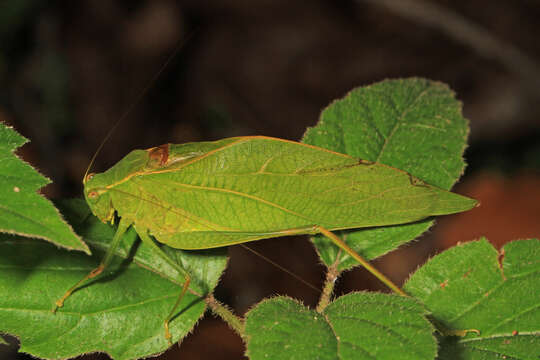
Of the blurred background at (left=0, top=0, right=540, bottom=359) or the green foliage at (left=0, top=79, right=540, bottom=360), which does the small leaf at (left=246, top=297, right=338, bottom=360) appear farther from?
the blurred background at (left=0, top=0, right=540, bottom=359)

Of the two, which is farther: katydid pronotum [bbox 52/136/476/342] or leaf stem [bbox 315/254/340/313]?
katydid pronotum [bbox 52/136/476/342]

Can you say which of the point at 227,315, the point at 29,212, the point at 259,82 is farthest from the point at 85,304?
the point at 259,82

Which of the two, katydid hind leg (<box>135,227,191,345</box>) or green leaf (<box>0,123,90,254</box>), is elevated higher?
green leaf (<box>0,123,90,254</box>)

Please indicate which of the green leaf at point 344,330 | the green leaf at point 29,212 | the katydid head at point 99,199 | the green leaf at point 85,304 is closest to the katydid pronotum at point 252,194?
the katydid head at point 99,199

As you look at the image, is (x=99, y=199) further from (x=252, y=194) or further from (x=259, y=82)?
(x=259, y=82)

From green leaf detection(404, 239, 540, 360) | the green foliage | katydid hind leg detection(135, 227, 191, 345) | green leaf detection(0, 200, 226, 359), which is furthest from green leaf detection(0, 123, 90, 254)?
green leaf detection(404, 239, 540, 360)

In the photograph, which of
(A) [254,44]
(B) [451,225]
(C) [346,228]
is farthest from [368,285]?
(A) [254,44]

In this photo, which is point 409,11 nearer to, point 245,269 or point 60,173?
point 245,269
